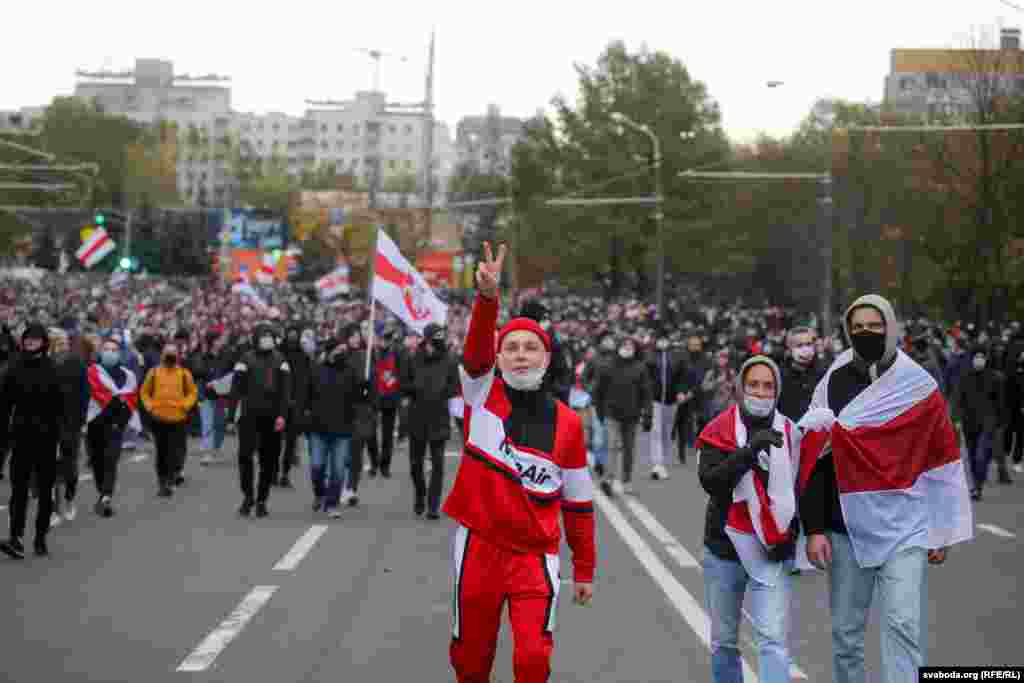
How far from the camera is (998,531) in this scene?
53.9ft

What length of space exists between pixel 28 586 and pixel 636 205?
2181 inches

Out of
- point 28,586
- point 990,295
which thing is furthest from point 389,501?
point 990,295

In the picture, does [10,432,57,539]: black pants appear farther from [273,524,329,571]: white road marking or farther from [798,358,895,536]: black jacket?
[798,358,895,536]: black jacket

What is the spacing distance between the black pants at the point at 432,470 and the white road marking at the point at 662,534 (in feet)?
6.89

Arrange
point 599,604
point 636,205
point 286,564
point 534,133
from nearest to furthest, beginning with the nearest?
1. point 599,604
2. point 286,564
3. point 636,205
4. point 534,133

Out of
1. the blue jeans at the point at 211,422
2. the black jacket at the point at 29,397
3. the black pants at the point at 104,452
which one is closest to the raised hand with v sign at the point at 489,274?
the black jacket at the point at 29,397

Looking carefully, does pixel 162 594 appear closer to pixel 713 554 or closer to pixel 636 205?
pixel 713 554

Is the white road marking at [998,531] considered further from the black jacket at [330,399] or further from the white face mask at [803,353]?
the black jacket at [330,399]

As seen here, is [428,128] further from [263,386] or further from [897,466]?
[897,466]

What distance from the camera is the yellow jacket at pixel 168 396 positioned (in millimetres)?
18312

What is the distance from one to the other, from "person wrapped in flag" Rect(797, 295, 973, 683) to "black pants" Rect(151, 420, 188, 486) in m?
12.4

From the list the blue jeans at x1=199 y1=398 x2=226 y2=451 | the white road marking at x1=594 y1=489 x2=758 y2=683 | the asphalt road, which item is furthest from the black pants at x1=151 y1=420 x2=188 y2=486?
the white road marking at x1=594 y1=489 x2=758 y2=683

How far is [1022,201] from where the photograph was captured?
3888 cm

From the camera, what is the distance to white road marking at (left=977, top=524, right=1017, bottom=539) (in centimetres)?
1600
